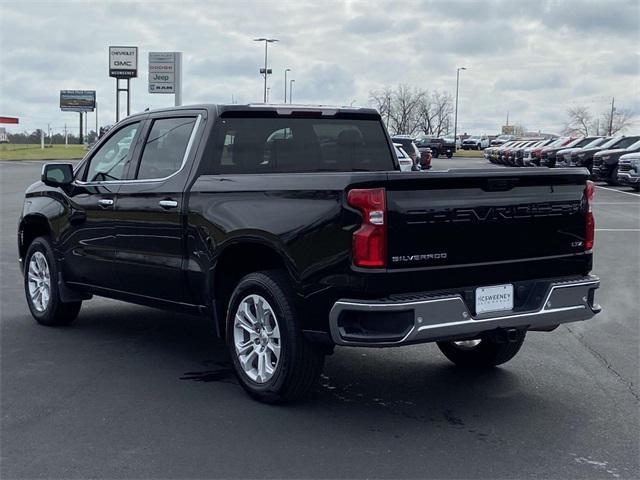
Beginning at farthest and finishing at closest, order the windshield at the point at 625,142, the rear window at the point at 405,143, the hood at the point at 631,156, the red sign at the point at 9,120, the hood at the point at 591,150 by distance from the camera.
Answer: the red sign at the point at 9,120 → the hood at the point at 591,150 → the windshield at the point at 625,142 → the rear window at the point at 405,143 → the hood at the point at 631,156

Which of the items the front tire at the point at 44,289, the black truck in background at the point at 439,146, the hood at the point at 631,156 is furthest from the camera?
the black truck in background at the point at 439,146

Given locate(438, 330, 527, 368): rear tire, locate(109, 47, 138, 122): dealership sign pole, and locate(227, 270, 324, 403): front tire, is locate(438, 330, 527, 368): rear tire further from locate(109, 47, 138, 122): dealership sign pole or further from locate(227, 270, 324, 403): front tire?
locate(109, 47, 138, 122): dealership sign pole

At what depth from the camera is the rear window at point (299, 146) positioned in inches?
247

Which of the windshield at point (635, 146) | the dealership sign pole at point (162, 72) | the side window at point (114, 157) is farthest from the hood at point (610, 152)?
the dealership sign pole at point (162, 72)

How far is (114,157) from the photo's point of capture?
24.0 ft

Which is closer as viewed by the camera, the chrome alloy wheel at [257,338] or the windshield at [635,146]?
the chrome alloy wheel at [257,338]

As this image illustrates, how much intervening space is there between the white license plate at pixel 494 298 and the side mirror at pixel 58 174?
12.8ft

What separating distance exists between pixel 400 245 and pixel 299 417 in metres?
1.25

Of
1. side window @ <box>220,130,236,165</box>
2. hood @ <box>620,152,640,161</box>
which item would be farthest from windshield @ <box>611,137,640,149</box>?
side window @ <box>220,130,236,165</box>

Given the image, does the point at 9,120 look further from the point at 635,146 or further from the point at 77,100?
the point at 635,146

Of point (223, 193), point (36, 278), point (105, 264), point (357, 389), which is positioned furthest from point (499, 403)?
point (36, 278)

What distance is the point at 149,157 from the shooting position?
6770 mm

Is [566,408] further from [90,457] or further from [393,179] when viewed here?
[90,457]

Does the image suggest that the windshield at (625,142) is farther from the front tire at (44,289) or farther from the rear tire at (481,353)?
the front tire at (44,289)
